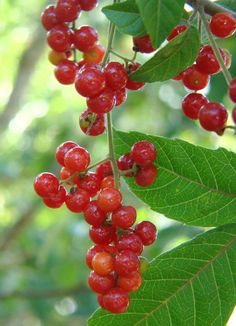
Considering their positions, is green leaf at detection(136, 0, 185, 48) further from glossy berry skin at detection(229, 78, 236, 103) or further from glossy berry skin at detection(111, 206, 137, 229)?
glossy berry skin at detection(111, 206, 137, 229)

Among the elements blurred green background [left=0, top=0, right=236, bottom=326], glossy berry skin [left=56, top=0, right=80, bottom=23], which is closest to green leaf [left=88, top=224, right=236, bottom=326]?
glossy berry skin [left=56, top=0, right=80, bottom=23]

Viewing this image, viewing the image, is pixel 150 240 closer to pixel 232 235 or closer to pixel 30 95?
pixel 232 235

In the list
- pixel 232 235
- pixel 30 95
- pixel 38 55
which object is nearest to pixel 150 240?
pixel 232 235

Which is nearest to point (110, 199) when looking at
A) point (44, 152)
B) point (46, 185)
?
point (46, 185)

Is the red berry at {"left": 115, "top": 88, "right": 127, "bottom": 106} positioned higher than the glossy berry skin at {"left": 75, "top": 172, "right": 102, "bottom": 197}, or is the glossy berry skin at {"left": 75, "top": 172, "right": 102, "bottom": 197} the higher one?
the red berry at {"left": 115, "top": 88, "right": 127, "bottom": 106}

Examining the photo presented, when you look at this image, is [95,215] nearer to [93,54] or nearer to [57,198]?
[57,198]

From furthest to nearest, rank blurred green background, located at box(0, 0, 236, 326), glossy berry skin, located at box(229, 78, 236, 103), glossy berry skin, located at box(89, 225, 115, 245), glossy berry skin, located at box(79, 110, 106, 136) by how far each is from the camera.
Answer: blurred green background, located at box(0, 0, 236, 326) < glossy berry skin, located at box(79, 110, 106, 136) < glossy berry skin, located at box(89, 225, 115, 245) < glossy berry skin, located at box(229, 78, 236, 103)

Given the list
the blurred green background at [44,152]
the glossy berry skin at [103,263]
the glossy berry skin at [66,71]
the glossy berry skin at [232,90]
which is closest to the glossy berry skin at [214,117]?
the glossy berry skin at [232,90]
